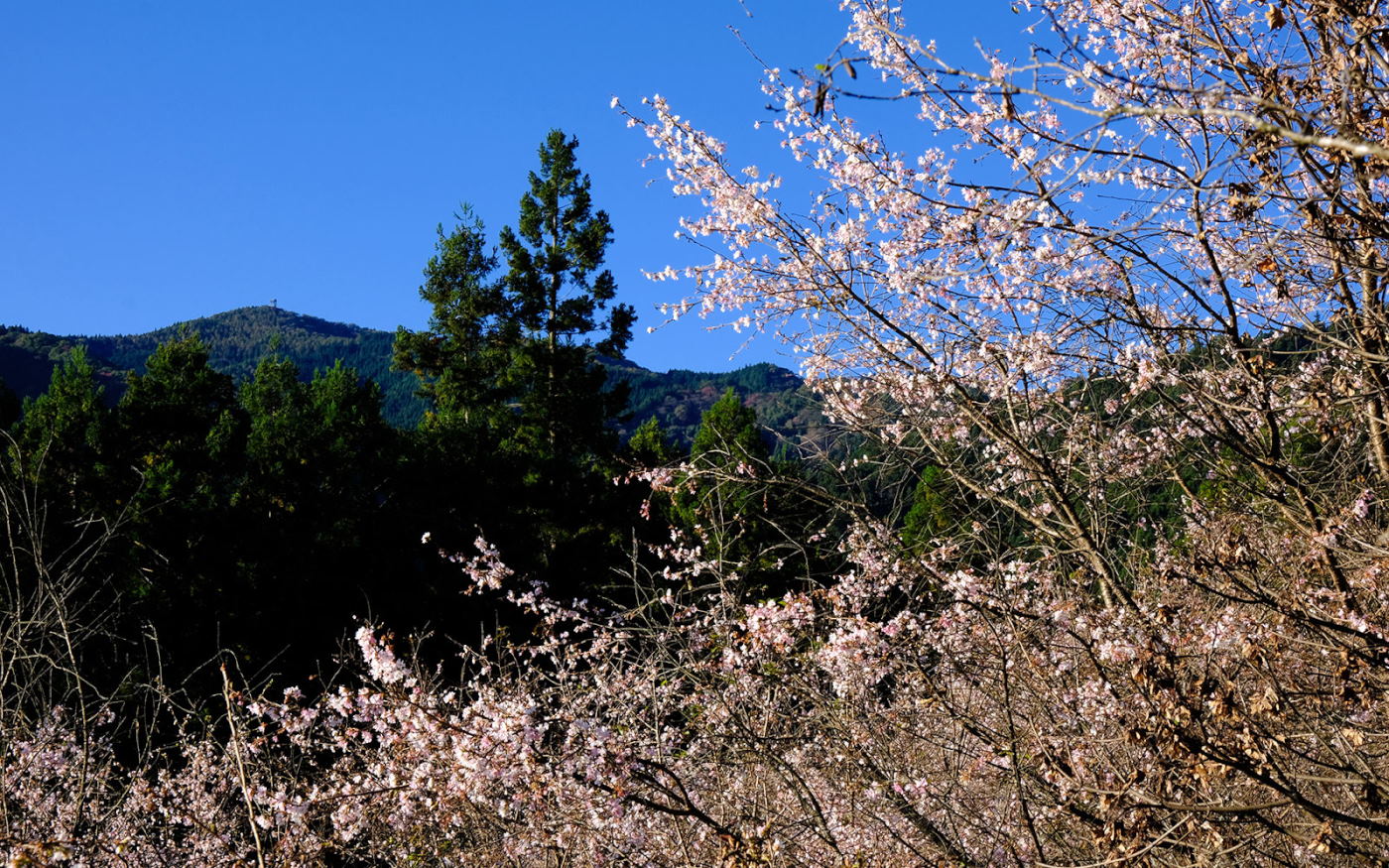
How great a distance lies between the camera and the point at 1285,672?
14.1 ft

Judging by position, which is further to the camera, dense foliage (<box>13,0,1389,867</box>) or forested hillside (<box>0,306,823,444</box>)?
forested hillside (<box>0,306,823,444</box>)

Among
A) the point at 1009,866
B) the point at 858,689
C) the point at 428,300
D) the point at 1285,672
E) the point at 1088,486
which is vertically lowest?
the point at 1009,866

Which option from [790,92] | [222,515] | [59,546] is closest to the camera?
[790,92]

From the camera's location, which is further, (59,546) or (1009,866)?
(59,546)

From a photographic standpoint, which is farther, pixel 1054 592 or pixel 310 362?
pixel 310 362

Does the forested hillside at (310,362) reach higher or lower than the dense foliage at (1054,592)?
higher

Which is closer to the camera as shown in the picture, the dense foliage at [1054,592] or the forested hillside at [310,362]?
the dense foliage at [1054,592]

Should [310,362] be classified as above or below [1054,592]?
above

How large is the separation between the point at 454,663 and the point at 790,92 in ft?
49.6

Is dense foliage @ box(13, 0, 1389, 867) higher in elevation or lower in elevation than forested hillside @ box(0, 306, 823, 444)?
lower

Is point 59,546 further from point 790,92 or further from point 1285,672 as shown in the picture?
point 1285,672

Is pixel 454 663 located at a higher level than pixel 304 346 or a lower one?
lower

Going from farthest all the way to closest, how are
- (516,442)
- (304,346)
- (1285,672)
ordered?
1. (304,346)
2. (516,442)
3. (1285,672)

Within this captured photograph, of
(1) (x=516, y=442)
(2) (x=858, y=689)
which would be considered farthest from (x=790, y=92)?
(1) (x=516, y=442)
